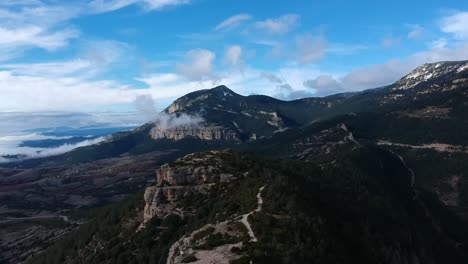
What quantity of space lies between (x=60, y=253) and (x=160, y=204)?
1726 inches

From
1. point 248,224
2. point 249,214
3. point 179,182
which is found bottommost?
point 248,224

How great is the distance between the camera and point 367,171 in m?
177

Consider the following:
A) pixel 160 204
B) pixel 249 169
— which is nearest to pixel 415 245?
pixel 249 169

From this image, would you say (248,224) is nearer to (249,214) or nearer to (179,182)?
(249,214)

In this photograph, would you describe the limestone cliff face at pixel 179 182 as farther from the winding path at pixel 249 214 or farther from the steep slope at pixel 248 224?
the winding path at pixel 249 214

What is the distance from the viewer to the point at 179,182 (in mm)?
100188

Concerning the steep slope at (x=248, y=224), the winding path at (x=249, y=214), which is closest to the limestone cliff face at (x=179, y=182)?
the steep slope at (x=248, y=224)

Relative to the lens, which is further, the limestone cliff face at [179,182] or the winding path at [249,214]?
the limestone cliff face at [179,182]

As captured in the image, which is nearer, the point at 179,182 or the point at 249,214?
the point at 249,214

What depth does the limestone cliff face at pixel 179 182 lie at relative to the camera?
9512cm

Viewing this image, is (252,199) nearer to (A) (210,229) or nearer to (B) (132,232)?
(A) (210,229)

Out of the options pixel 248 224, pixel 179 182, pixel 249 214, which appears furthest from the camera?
pixel 179 182

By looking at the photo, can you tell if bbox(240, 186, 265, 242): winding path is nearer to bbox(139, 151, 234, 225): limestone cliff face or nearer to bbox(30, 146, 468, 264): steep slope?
bbox(30, 146, 468, 264): steep slope

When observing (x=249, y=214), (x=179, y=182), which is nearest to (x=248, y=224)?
(x=249, y=214)
